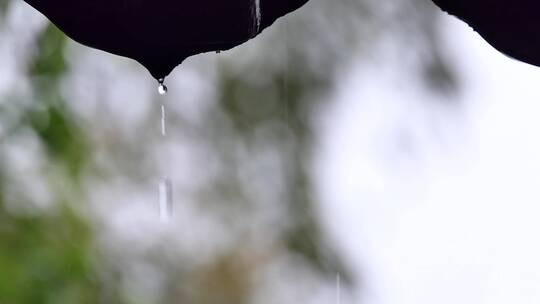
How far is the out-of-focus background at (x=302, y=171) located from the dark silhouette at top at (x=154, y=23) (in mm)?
1418

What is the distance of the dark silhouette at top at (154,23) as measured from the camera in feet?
0.92

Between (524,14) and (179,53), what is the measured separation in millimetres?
134

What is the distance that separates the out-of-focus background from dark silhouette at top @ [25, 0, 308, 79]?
4.65 feet

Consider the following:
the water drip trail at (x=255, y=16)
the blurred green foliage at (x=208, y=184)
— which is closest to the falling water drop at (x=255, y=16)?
the water drip trail at (x=255, y=16)

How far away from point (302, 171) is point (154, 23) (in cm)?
169

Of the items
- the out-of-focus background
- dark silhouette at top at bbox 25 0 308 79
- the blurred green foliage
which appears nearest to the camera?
dark silhouette at top at bbox 25 0 308 79

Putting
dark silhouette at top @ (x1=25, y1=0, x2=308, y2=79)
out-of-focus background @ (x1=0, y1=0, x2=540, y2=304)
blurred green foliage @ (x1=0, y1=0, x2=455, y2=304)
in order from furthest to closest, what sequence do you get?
out-of-focus background @ (x1=0, y1=0, x2=540, y2=304), blurred green foliage @ (x1=0, y1=0, x2=455, y2=304), dark silhouette at top @ (x1=25, y1=0, x2=308, y2=79)

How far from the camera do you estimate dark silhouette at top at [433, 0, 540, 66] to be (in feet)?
0.98

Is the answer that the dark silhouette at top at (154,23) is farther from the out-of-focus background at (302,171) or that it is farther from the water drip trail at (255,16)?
the out-of-focus background at (302,171)

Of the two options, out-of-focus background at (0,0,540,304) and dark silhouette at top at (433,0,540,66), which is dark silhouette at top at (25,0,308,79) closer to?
dark silhouette at top at (433,0,540,66)

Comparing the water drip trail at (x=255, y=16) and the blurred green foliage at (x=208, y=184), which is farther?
the blurred green foliage at (x=208, y=184)

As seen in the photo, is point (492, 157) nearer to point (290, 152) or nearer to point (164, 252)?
point (290, 152)

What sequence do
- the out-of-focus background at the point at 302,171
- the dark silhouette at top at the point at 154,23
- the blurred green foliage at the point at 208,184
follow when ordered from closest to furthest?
the dark silhouette at top at the point at 154,23
the blurred green foliage at the point at 208,184
the out-of-focus background at the point at 302,171

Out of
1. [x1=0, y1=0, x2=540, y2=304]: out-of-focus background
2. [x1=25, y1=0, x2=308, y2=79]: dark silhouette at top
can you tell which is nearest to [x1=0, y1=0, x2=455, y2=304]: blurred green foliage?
[x1=0, y1=0, x2=540, y2=304]: out-of-focus background
